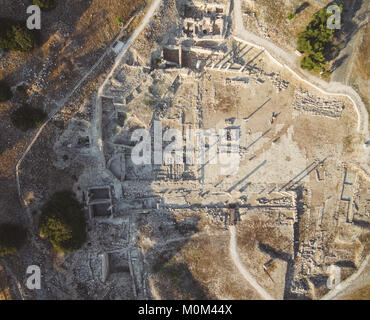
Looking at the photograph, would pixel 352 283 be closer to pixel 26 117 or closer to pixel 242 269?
pixel 242 269

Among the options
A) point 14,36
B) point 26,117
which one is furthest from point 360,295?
point 14,36

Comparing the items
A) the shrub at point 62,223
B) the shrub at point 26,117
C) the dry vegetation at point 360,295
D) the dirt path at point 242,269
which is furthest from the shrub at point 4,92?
the dry vegetation at point 360,295

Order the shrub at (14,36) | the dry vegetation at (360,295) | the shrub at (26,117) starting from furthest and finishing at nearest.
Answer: the dry vegetation at (360,295)
the shrub at (26,117)
the shrub at (14,36)

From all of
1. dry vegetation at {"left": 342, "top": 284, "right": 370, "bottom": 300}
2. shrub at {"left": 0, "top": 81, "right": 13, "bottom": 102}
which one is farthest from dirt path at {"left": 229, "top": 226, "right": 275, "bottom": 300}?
shrub at {"left": 0, "top": 81, "right": 13, "bottom": 102}

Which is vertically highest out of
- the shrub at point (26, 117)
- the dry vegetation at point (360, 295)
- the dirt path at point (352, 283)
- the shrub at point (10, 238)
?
the shrub at point (26, 117)

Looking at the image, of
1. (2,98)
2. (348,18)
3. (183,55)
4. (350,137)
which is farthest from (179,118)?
(348,18)

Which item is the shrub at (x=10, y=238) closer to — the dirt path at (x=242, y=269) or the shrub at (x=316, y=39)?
the dirt path at (x=242, y=269)

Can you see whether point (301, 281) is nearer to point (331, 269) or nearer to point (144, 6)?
point (331, 269)
